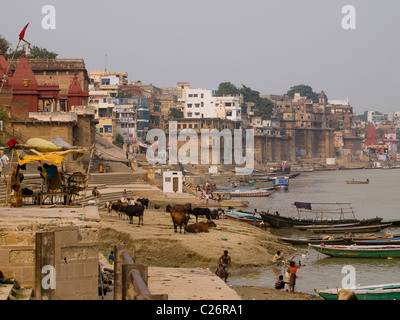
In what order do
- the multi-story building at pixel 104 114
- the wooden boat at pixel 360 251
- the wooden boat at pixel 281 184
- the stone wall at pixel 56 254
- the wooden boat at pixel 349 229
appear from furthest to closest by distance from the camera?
the multi-story building at pixel 104 114 → the wooden boat at pixel 281 184 → the wooden boat at pixel 349 229 → the wooden boat at pixel 360 251 → the stone wall at pixel 56 254

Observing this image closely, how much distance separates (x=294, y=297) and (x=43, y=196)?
6.46 m

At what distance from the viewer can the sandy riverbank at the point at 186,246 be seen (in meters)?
19.7

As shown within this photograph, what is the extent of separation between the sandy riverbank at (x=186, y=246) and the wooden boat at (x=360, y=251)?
167 centimetres

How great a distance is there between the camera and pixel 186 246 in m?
20.5

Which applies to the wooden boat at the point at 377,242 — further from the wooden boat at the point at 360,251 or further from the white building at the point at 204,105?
the white building at the point at 204,105

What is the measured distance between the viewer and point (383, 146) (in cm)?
16888

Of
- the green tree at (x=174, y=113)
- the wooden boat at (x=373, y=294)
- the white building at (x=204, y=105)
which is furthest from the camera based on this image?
the white building at (x=204, y=105)

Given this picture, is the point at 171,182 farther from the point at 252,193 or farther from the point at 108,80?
the point at 108,80

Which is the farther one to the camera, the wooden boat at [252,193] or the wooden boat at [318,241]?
the wooden boat at [252,193]

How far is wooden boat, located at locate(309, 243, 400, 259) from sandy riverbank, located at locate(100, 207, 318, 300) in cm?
167

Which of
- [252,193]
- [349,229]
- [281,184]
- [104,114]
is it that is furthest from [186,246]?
[104,114]

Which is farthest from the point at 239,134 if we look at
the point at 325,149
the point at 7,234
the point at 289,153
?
the point at 7,234

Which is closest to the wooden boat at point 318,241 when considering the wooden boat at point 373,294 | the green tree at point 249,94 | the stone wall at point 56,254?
the wooden boat at point 373,294
